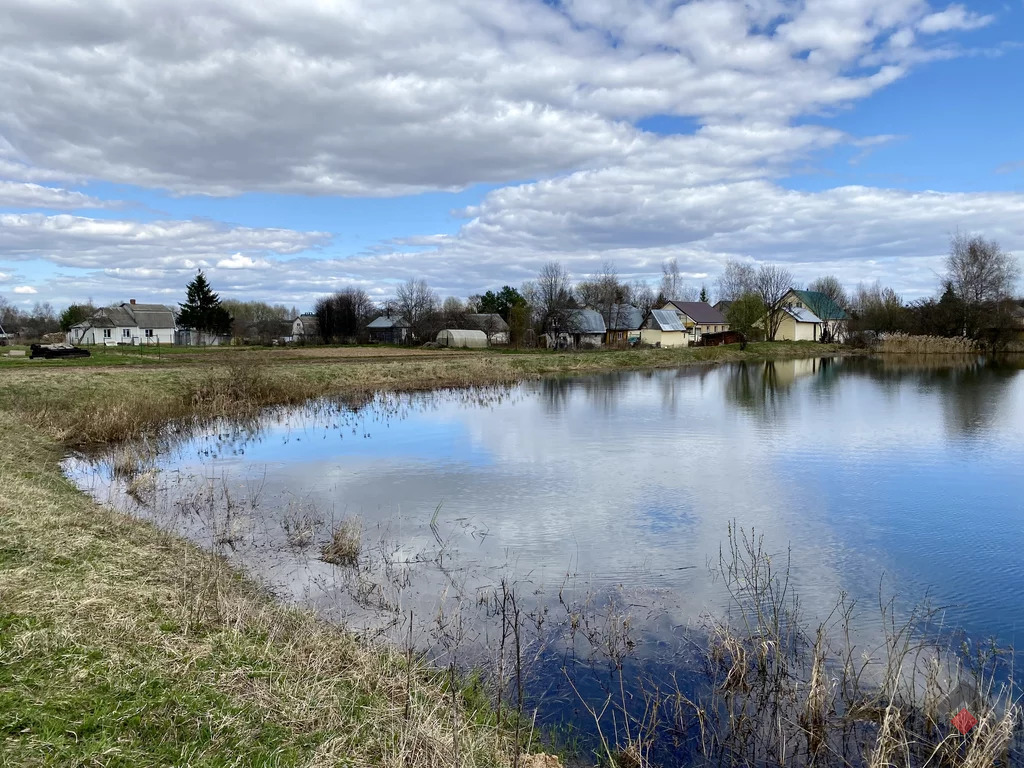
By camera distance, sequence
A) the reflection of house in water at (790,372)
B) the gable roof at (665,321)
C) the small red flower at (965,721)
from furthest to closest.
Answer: the gable roof at (665,321) < the reflection of house in water at (790,372) < the small red flower at (965,721)

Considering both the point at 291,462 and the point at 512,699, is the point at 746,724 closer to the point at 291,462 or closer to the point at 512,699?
the point at 512,699

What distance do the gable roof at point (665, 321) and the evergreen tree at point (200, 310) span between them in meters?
42.4

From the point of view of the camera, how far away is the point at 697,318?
268 feet

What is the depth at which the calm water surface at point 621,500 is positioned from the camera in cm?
824

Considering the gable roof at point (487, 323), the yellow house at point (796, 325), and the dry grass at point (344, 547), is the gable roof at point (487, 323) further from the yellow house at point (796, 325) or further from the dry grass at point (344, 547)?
the dry grass at point (344, 547)

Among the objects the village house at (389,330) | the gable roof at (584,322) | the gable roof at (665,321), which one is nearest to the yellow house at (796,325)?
the gable roof at (665,321)

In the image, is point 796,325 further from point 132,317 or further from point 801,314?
point 132,317

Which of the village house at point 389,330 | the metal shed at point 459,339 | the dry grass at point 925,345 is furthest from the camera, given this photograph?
the village house at point 389,330

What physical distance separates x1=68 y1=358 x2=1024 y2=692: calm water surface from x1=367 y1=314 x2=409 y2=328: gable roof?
61.2 metres

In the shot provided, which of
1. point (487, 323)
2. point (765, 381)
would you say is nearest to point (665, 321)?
point (487, 323)

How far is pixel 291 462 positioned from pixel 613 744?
12249 millimetres

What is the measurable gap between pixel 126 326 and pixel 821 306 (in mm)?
72074

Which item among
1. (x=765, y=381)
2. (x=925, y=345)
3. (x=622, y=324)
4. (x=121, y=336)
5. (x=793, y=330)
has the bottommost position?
(x=765, y=381)

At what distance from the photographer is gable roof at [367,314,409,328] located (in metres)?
84.7
